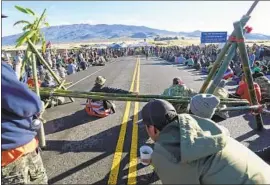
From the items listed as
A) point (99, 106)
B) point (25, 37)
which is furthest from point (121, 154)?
point (25, 37)

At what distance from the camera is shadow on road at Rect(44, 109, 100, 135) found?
28.4 feet

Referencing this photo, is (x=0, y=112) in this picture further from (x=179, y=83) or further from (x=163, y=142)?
(x=179, y=83)

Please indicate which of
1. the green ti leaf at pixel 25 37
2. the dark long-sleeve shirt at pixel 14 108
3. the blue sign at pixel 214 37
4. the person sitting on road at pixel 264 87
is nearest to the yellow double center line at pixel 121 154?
the dark long-sleeve shirt at pixel 14 108

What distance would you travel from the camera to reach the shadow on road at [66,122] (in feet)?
28.4

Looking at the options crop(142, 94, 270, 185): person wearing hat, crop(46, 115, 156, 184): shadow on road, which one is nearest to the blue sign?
crop(46, 115, 156, 184): shadow on road

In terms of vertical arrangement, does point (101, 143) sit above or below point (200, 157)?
below

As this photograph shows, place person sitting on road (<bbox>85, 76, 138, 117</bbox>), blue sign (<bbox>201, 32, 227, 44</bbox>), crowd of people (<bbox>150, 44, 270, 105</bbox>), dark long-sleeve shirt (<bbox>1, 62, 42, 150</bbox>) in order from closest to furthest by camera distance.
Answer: dark long-sleeve shirt (<bbox>1, 62, 42, 150</bbox>) → person sitting on road (<bbox>85, 76, 138, 117</bbox>) → crowd of people (<bbox>150, 44, 270, 105</bbox>) → blue sign (<bbox>201, 32, 227, 44</bbox>)

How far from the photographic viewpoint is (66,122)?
9.30 m

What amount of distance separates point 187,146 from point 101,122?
6.73 metres

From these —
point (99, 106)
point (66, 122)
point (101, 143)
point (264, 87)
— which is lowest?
point (66, 122)

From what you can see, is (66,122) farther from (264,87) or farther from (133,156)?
(264,87)

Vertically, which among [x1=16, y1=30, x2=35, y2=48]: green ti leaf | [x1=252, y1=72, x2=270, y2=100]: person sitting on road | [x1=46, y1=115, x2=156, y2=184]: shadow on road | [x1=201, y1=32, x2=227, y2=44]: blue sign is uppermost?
[x1=16, y1=30, x2=35, y2=48]: green ti leaf

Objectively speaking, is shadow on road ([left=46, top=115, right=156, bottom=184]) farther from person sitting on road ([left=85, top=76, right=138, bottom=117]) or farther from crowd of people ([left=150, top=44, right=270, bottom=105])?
crowd of people ([left=150, top=44, right=270, bottom=105])

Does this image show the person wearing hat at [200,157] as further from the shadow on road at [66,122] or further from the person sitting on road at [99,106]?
the person sitting on road at [99,106]
